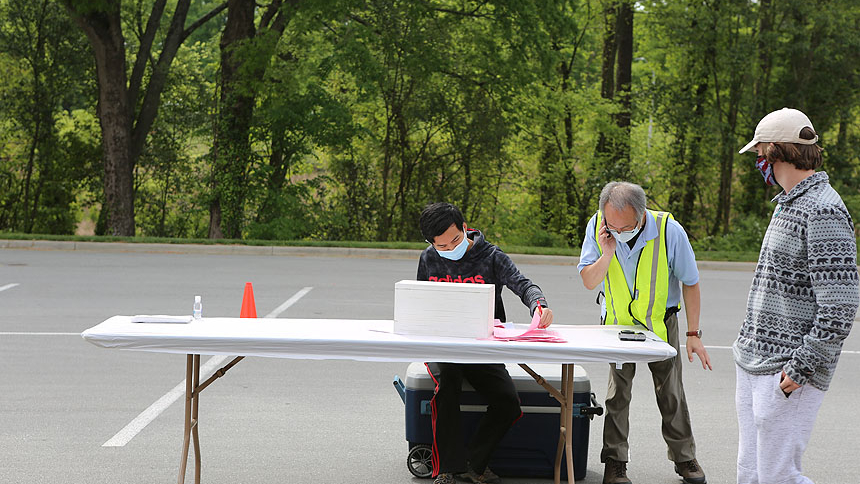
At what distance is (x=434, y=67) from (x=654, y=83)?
7787mm

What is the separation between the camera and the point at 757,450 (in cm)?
365

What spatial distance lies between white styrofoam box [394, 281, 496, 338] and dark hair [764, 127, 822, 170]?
1.60m

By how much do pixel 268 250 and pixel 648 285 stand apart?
14.2m

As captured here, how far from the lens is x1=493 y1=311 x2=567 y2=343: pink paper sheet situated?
4.61m

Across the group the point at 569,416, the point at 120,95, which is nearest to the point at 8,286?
the point at 120,95

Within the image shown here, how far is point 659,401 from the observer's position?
A: 5281 mm

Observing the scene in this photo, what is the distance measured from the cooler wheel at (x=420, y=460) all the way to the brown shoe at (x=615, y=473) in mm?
994

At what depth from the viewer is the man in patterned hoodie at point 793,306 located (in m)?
3.44

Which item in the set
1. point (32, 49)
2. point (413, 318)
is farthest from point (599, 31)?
point (413, 318)

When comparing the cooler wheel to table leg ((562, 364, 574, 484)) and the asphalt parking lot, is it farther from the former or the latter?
table leg ((562, 364, 574, 484))

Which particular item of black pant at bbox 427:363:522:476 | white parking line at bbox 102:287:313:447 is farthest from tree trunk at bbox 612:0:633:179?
black pant at bbox 427:363:522:476

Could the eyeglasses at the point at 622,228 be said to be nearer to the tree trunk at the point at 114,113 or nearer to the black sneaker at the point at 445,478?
the black sneaker at the point at 445,478

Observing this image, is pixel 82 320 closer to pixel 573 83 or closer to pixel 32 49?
pixel 32 49

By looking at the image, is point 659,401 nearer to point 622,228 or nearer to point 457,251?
point 622,228
